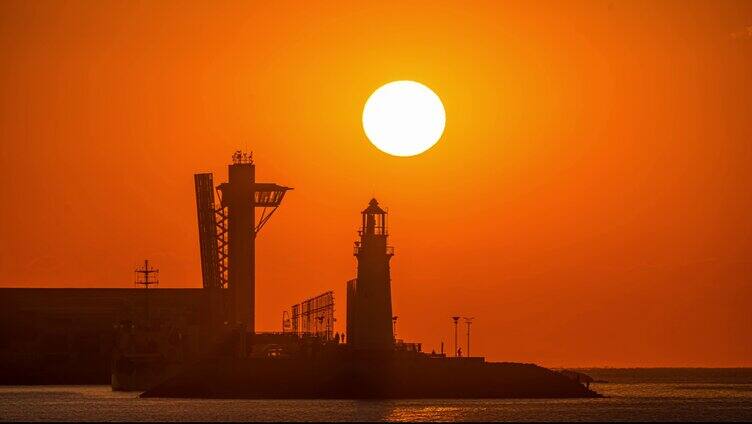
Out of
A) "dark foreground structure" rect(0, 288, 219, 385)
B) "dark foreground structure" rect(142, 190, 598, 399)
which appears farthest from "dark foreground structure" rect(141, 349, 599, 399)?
"dark foreground structure" rect(0, 288, 219, 385)

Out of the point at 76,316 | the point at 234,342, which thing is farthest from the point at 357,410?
the point at 76,316

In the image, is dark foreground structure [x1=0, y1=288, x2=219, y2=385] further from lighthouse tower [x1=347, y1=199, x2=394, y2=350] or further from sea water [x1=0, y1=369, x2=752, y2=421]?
lighthouse tower [x1=347, y1=199, x2=394, y2=350]

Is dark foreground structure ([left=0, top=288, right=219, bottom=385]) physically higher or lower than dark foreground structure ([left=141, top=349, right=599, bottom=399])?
higher

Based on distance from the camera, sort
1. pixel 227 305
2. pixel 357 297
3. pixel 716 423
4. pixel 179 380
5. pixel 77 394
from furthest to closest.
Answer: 1. pixel 227 305
2. pixel 77 394
3. pixel 179 380
4. pixel 357 297
5. pixel 716 423

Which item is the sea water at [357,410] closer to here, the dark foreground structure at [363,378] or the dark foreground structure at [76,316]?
the dark foreground structure at [363,378]

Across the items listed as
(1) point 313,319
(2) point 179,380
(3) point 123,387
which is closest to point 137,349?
(3) point 123,387

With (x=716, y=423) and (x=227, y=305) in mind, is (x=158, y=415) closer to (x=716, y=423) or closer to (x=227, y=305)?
(x=716, y=423)

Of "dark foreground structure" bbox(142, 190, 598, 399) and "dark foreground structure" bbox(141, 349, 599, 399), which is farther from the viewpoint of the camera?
"dark foreground structure" bbox(141, 349, 599, 399)

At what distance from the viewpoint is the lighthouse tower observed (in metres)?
126

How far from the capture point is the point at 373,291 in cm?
12588

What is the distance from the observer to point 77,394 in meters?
167

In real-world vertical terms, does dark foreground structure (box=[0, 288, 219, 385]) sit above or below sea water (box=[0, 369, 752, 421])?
above

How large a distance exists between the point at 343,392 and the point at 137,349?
50281 millimetres

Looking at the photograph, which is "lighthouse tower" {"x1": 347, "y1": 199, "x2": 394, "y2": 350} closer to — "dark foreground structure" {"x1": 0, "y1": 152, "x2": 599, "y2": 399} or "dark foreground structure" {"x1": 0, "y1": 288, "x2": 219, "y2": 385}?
"dark foreground structure" {"x1": 0, "y1": 152, "x2": 599, "y2": 399}
